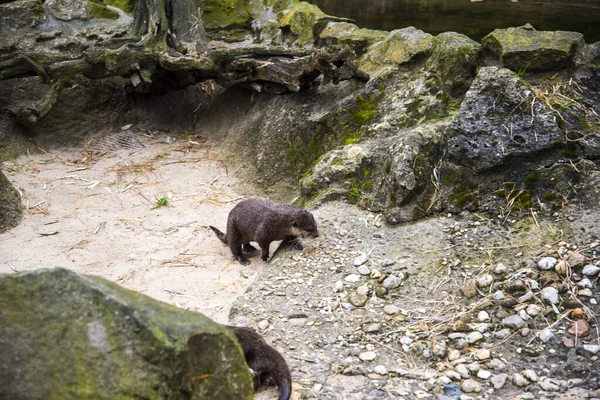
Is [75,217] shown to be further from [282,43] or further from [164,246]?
[282,43]

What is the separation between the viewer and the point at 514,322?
Answer: 4445 mm

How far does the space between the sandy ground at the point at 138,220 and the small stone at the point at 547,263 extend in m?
2.45

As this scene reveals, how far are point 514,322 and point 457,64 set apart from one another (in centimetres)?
307

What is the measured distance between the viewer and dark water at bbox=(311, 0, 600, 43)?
30.6 ft

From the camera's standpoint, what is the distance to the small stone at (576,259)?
186 inches

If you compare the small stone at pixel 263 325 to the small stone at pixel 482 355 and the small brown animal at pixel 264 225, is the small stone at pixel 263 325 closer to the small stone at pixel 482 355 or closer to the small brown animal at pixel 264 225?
the small brown animal at pixel 264 225

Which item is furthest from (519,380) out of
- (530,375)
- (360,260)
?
(360,260)

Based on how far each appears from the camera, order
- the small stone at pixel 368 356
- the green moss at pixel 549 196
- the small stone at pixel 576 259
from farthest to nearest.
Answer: the green moss at pixel 549 196 < the small stone at pixel 576 259 < the small stone at pixel 368 356

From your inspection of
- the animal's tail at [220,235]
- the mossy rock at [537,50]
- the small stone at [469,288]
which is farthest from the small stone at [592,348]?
the animal's tail at [220,235]

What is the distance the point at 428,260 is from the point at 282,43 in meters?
5.02

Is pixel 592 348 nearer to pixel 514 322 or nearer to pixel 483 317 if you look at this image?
pixel 514 322

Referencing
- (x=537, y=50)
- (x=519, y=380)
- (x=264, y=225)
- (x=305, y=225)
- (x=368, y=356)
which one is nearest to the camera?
(x=519, y=380)

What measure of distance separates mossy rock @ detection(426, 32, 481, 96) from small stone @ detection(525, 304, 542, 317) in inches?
108

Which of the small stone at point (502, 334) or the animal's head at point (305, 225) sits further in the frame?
the animal's head at point (305, 225)
